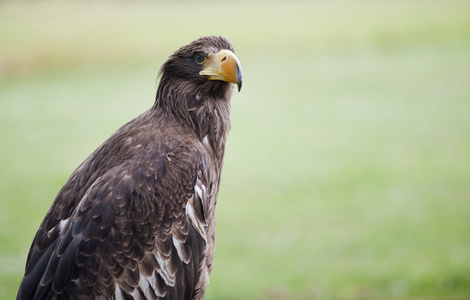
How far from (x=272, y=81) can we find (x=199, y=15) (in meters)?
1.75

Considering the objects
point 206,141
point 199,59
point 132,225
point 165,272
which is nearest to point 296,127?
point 206,141

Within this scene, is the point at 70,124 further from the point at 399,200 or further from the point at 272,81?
the point at 399,200

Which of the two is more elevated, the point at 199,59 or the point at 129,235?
the point at 199,59

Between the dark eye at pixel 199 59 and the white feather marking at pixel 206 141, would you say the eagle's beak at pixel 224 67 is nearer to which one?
the dark eye at pixel 199 59

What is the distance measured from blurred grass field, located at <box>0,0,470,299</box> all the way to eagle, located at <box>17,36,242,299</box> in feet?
10.3

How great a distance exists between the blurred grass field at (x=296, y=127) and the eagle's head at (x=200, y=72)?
10.6 feet

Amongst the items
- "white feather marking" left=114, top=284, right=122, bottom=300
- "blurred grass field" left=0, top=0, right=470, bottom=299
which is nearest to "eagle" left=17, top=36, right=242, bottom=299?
"white feather marking" left=114, top=284, right=122, bottom=300

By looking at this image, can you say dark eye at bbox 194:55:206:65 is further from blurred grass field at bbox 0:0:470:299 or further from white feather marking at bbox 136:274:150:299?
blurred grass field at bbox 0:0:470:299

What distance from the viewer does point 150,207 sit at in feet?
8.53

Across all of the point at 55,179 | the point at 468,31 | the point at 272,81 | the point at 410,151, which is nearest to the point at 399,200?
the point at 410,151

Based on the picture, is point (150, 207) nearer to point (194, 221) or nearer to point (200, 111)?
point (194, 221)

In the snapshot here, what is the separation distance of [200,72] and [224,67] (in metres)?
0.14

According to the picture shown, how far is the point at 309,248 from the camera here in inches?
264

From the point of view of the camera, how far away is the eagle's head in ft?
9.22
